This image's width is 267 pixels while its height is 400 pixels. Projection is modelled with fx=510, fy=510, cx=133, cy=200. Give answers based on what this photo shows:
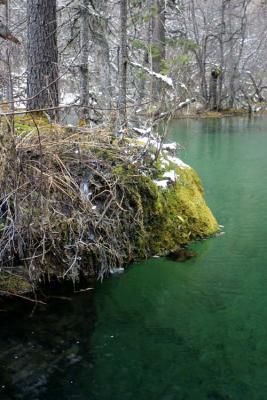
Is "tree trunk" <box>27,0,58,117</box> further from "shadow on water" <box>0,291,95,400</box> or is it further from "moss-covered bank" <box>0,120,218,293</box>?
"shadow on water" <box>0,291,95,400</box>

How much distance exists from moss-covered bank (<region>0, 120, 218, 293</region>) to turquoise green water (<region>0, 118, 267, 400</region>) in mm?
354

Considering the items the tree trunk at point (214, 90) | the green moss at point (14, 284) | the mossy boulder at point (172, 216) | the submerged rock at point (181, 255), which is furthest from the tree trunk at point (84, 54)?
the tree trunk at point (214, 90)

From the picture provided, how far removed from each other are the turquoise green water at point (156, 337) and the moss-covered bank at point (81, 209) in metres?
0.35

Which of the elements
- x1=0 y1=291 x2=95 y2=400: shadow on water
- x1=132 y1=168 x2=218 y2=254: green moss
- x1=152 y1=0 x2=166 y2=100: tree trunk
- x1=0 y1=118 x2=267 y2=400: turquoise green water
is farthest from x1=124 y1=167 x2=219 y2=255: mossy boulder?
x1=152 y1=0 x2=166 y2=100: tree trunk

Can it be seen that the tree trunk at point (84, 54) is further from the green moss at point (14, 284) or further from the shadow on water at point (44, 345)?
the shadow on water at point (44, 345)

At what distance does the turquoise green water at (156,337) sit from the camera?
147 inches

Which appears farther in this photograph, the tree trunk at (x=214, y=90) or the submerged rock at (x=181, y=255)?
the tree trunk at (x=214, y=90)

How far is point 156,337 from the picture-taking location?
14.5 feet

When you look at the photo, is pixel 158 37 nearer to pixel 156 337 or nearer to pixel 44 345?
pixel 156 337

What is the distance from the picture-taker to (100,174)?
5969mm

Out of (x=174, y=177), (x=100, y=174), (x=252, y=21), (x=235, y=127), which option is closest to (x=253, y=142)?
(x=235, y=127)

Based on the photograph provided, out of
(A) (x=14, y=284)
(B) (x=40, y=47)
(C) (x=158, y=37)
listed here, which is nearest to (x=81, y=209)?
(A) (x=14, y=284)

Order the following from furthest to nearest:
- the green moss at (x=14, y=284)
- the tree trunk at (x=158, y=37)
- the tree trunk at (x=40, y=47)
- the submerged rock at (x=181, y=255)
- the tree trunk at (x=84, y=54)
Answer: the tree trunk at (x=158, y=37) < the tree trunk at (x=84, y=54) < the tree trunk at (x=40, y=47) < the submerged rock at (x=181, y=255) < the green moss at (x=14, y=284)

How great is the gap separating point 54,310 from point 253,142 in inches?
512
